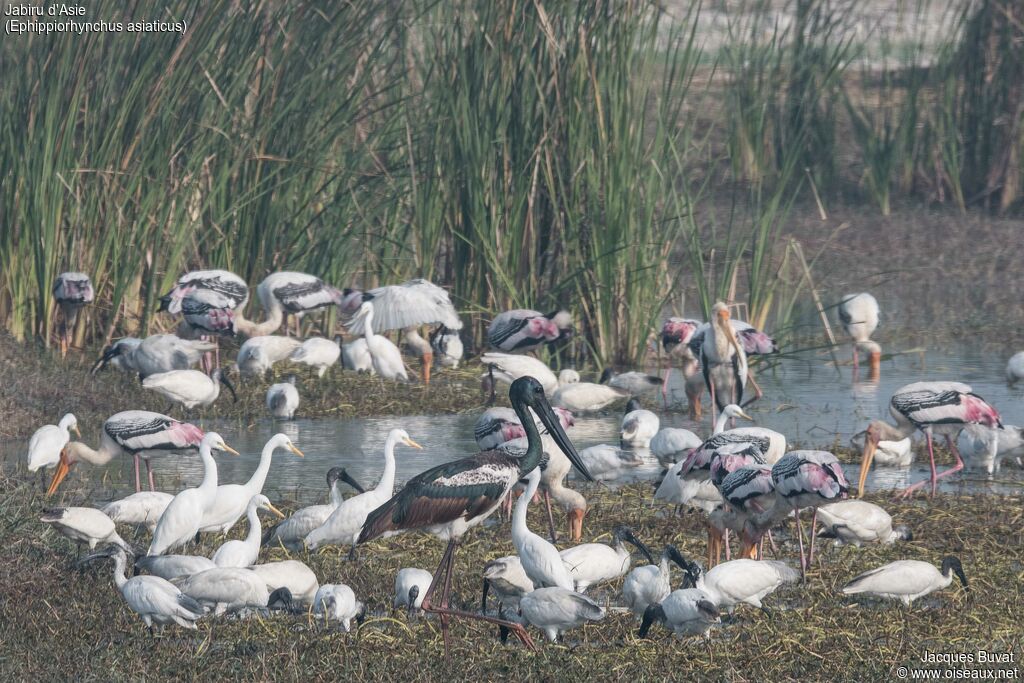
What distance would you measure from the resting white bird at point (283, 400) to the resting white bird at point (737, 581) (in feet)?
16.0

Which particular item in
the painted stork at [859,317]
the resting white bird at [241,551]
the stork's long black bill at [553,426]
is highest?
the stork's long black bill at [553,426]

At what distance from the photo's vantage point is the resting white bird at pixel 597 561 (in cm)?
695

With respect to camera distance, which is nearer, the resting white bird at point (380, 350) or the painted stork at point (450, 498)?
the painted stork at point (450, 498)

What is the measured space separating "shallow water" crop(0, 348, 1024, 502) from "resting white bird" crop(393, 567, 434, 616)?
7.25 ft

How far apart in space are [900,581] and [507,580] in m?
1.65

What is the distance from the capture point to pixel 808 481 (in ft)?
23.8

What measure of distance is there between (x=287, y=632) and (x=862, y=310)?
26.6 feet

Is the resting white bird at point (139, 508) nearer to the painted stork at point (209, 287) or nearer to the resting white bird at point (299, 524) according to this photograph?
the resting white bird at point (299, 524)

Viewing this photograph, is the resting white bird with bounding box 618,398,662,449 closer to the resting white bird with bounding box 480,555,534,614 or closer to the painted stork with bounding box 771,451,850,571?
the painted stork with bounding box 771,451,850,571

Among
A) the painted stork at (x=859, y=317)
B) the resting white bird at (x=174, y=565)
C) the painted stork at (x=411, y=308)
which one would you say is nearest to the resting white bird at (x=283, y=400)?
the painted stork at (x=411, y=308)

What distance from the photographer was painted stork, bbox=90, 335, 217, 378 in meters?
11.7

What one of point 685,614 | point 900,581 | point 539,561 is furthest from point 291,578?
point 900,581

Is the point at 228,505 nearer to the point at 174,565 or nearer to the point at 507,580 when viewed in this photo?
the point at 174,565

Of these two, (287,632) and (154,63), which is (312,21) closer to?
(154,63)
